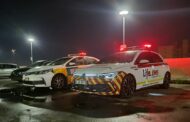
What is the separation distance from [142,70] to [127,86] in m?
1.12

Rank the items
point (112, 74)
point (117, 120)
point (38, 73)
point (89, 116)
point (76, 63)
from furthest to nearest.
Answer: point (76, 63) → point (38, 73) → point (112, 74) → point (89, 116) → point (117, 120)

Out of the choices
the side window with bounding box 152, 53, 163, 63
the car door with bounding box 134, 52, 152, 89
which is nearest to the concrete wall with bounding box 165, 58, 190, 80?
the side window with bounding box 152, 53, 163, 63

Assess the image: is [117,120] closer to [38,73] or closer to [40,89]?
[38,73]

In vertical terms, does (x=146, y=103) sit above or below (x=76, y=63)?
below

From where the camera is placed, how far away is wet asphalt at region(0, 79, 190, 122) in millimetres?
6109

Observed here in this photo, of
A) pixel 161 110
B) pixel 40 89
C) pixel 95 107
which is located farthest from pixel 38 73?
pixel 161 110

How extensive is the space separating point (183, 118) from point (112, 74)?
270 cm

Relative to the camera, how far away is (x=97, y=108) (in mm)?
7277

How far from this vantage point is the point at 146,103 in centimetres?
786

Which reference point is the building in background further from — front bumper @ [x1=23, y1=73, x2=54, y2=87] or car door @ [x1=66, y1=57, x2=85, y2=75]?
front bumper @ [x1=23, y1=73, x2=54, y2=87]

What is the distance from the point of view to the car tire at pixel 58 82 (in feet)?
35.6

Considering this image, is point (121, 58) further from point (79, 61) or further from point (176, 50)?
point (176, 50)

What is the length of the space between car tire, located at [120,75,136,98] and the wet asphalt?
193mm

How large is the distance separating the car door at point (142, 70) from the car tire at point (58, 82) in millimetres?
3364
